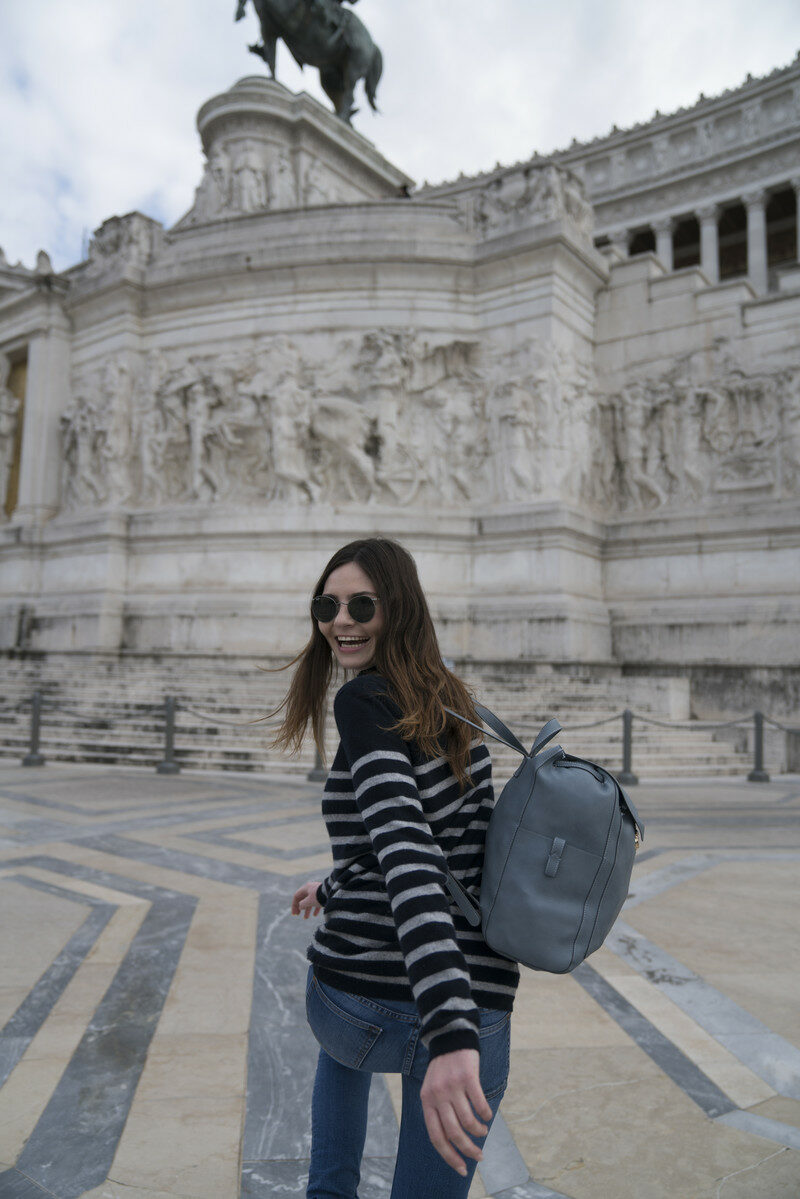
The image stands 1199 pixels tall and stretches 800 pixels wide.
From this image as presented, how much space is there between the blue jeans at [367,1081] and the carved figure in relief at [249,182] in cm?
2359

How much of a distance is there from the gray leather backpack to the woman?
4.4 inches

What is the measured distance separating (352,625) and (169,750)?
364 inches

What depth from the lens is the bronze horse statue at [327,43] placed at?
23828mm

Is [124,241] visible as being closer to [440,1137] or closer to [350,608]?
[350,608]

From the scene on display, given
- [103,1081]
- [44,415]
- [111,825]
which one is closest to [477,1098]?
[103,1081]

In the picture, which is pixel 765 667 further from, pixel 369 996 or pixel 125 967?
pixel 369 996

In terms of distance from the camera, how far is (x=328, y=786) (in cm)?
183

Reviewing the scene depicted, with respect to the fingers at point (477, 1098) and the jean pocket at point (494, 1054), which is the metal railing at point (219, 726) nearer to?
the jean pocket at point (494, 1054)

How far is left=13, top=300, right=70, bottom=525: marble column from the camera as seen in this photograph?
2109 centimetres

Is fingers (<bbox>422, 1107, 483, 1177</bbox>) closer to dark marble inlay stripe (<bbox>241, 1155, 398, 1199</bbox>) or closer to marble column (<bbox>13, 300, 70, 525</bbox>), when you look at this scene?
dark marble inlay stripe (<bbox>241, 1155, 398, 1199</bbox>)

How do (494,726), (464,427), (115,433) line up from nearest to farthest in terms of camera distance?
(494,726), (464,427), (115,433)

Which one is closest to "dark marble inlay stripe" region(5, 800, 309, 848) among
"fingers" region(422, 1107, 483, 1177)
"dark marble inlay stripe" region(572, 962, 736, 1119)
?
"dark marble inlay stripe" region(572, 962, 736, 1119)

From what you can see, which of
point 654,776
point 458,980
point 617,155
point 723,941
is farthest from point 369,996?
point 617,155

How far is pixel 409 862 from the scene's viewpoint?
61.4 inches
